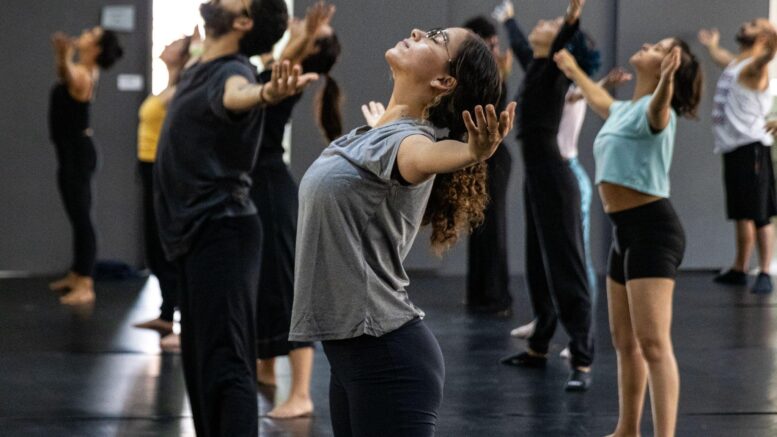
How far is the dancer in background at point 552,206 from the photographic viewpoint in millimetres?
5309

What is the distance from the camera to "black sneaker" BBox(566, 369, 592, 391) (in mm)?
5070

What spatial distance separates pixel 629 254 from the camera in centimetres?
390

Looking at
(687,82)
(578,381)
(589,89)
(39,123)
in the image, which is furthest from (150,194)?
(687,82)

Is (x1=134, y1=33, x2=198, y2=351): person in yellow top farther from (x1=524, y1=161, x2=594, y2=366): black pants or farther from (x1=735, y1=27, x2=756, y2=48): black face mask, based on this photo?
(x1=735, y1=27, x2=756, y2=48): black face mask

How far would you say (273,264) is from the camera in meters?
4.80

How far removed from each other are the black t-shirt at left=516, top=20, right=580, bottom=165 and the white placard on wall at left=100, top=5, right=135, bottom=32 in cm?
408

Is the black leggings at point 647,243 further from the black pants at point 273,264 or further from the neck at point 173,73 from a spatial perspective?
the neck at point 173,73

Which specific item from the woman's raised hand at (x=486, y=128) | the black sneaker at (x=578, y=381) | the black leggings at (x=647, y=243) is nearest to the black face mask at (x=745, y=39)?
the black sneaker at (x=578, y=381)

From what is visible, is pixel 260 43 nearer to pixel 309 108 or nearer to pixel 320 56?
pixel 320 56

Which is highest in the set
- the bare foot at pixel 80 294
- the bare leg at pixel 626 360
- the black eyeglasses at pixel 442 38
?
the black eyeglasses at pixel 442 38

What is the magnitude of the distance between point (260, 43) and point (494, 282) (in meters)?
3.87

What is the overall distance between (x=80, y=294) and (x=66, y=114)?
3.54 ft

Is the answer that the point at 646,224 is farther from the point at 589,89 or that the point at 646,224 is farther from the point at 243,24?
the point at 243,24

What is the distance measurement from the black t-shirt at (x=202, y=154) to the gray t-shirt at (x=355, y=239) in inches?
41.9
